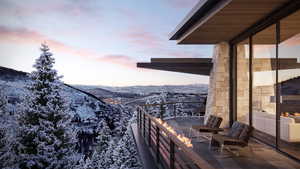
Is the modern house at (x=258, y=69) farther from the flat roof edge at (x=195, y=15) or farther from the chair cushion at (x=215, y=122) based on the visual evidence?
the chair cushion at (x=215, y=122)

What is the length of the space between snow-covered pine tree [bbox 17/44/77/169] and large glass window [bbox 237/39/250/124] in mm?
10813

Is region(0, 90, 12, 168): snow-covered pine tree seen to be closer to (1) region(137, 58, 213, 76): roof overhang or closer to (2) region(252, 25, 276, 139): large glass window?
(1) region(137, 58, 213, 76): roof overhang

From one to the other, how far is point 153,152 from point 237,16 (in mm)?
3585

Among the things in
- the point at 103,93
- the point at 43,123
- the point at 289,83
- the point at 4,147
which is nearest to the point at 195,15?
the point at 289,83

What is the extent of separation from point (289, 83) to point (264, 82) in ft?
3.51

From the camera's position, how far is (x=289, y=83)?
225 inches

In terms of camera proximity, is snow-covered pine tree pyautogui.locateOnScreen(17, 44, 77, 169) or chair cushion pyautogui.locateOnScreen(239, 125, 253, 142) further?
snow-covered pine tree pyautogui.locateOnScreen(17, 44, 77, 169)

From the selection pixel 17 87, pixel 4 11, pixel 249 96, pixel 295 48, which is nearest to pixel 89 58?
pixel 17 87

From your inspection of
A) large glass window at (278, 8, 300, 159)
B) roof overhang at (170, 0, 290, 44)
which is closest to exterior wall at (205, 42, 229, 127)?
roof overhang at (170, 0, 290, 44)

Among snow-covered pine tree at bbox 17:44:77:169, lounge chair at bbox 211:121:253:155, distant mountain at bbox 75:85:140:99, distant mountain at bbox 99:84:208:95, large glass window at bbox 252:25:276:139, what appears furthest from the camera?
distant mountain at bbox 75:85:140:99

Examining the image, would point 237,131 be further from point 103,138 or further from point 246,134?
point 103,138

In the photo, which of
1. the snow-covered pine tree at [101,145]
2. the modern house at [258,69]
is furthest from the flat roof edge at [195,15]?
the snow-covered pine tree at [101,145]

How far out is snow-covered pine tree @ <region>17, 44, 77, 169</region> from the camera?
48.5ft

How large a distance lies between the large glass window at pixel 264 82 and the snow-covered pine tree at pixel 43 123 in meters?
11.7
